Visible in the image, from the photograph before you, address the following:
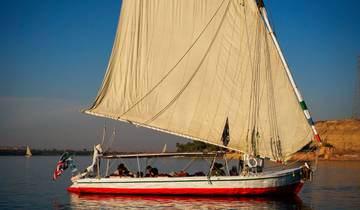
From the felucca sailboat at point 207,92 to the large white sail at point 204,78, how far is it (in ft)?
0.21

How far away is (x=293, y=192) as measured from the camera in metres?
35.9

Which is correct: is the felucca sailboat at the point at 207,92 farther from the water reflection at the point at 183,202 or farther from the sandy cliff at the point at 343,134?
the sandy cliff at the point at 343,134

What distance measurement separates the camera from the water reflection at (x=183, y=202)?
31.4 metres

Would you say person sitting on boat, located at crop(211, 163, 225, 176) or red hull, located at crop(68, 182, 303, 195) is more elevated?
person sitting on boat, located at crop(211, 163, 225, 176)

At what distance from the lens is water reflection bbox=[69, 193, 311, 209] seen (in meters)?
31.4

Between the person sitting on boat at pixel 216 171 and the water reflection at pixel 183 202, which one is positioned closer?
the water reflection at pixel 183 202

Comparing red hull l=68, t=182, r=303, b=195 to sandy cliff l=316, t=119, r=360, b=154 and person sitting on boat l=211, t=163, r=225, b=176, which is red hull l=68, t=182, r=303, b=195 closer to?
person sitting on boat l=211, t=163, r=225, b=176

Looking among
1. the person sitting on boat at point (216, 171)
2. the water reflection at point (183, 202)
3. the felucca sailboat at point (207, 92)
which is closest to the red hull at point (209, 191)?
the felucca sailboat at point (207, 92)

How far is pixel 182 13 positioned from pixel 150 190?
12.2 m

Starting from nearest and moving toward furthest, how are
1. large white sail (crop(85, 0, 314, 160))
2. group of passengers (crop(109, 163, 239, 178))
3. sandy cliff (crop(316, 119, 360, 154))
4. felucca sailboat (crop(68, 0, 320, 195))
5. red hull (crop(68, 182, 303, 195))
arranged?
red hull (crop(68, 182, 303, 195)), felucca sailboat (crop(68, 0, 320, 195)), group of passengers (crop(109, 163, 239, 178)), large white sail (crop(85, 0, 314, 160)), sandy cliff (crop(316, 119, 360, 154))

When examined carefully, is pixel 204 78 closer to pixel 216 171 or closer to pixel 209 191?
pixel 216 171

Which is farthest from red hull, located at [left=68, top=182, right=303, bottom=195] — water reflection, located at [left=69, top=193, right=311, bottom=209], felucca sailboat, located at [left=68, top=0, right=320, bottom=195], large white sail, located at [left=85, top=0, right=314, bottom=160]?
large white sail, located at [left=85, top=0, right=314, bottom=160]

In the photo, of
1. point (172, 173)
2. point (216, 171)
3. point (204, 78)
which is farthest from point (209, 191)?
point (204, 78)

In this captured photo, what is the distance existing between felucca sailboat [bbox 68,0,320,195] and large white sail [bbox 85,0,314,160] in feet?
0.21
